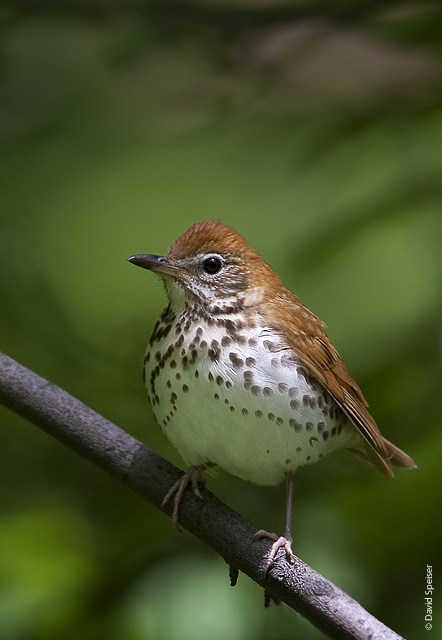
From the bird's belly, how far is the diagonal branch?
14 cm

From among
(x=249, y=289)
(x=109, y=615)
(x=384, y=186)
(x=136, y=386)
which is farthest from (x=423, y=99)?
(x=109, y=615)

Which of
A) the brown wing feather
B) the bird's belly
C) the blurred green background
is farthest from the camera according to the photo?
the blurred green background

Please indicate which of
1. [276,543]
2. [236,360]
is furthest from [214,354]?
[276,543]

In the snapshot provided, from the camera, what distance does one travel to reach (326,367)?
2.62m

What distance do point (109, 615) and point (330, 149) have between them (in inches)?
68.7

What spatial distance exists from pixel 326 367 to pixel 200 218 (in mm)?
1360

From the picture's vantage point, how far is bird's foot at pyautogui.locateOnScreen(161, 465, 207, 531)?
95.0 inches

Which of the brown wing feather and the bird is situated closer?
the bird

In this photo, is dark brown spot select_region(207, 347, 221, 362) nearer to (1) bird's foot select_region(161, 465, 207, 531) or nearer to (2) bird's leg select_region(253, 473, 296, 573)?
(1) bird's foot select_region(161, 465, 207, 531)

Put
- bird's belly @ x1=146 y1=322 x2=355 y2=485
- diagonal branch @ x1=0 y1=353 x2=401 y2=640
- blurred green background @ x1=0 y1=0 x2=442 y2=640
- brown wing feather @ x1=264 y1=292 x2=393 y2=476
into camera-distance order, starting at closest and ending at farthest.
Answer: diagonal branch @ x1=0 y1=353 x2=401 y2=640 → bird's belly @ x1=146 y1=322 x2=355 y2=485 → brown wing feather @ x1=264 y1=292 x2=393 y2=476 → blurred green background @ x1=0 y1=0 x2=442 y2=640

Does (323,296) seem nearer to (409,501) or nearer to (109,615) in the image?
(409,501)

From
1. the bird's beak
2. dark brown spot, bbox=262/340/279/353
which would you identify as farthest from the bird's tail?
the bird's beak

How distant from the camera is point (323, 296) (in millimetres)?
3398

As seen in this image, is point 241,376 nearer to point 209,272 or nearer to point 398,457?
point 209,272
